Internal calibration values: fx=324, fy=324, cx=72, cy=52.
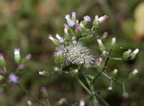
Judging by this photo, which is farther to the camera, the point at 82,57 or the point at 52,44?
the point at 52,44

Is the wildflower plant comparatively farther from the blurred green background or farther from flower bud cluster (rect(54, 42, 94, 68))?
the blurred green background

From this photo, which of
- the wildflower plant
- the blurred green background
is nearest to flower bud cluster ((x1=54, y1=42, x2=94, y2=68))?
the wildflower plant

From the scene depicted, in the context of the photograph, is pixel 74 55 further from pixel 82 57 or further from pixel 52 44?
pixel 52 44

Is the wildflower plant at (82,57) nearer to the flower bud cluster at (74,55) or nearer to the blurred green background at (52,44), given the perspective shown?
the flower bud cluster at (74,55)

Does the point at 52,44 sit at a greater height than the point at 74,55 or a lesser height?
greater

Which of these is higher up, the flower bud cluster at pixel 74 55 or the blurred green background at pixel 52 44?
the blurred green background at pixel 52 44

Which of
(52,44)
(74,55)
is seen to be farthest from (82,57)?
(52,44)

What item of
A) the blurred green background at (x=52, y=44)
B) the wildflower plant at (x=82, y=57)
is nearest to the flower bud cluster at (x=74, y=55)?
the wildflower plant at (x=82, y=57)

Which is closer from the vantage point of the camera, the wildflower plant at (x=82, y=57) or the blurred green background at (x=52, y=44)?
the wildflower plant at (x=82, y=57)
